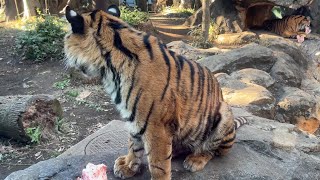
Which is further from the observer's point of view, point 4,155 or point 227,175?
point 4,155

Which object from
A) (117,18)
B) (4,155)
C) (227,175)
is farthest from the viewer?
(4,155)

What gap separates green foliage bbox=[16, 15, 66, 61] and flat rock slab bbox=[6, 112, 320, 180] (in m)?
5.58

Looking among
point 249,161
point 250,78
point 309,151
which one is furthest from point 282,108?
point 249,161

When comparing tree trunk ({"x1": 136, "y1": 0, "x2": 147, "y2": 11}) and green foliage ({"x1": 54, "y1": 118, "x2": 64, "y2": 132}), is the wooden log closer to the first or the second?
green foliage ({"x1": 54, "y1": 118, "x2": 64, "y2": 132})

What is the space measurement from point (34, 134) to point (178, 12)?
44.2 ft

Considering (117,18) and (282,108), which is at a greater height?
(117,18)

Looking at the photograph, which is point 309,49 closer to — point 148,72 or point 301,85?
point 301,85

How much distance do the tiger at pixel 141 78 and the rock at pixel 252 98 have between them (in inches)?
115

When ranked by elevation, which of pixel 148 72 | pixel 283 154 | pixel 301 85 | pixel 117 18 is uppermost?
pixel 117 18

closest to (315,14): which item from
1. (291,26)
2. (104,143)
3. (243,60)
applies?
(291,26)

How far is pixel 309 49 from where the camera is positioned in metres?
11.9

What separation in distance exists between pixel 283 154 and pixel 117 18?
2330 mm

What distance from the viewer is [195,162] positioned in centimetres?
367

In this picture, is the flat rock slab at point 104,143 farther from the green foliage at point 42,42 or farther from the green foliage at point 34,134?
the green foliage at point 42,42
